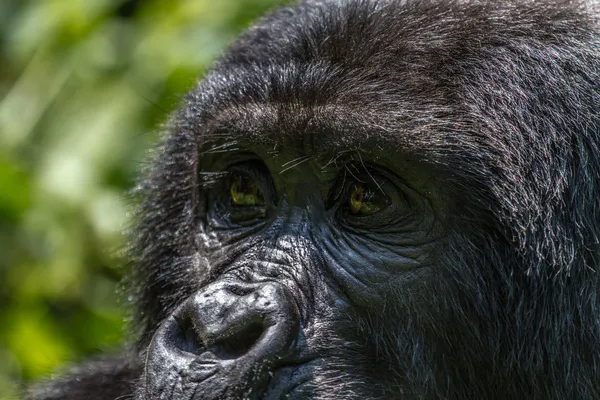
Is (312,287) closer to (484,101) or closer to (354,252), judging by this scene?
(354,252)

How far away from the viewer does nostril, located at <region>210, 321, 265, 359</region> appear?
307cm

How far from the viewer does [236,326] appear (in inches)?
121

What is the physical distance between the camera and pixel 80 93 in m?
6.63

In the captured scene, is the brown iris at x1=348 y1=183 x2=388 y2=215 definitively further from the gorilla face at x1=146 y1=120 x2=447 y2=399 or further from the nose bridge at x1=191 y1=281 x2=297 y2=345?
the nose bridge at x1=191 y1=281 x2=297 y2=345

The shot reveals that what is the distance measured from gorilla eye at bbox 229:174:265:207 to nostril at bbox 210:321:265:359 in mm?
679

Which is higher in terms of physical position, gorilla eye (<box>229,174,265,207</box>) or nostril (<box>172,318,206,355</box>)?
gorilla eye (<box>229,174,265,207</box>)

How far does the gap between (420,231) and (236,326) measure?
692mm

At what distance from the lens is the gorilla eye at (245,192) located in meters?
3.69

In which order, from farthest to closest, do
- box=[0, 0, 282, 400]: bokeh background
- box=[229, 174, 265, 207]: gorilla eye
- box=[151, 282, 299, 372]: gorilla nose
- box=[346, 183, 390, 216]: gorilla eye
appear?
box=[0, 0, 282, 400]: bokeh background → box=[229, 174, 265, 207]: gorilla eye → box=[346, 183, 390, 216]: gorilla eye → box=[151, 282, 299, 372]: gorilla nose

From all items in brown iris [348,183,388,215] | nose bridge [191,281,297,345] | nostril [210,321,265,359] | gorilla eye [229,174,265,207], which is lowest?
nostril [210,321,265,359]

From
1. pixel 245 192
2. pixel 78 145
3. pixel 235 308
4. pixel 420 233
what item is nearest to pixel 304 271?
pixel 235 308

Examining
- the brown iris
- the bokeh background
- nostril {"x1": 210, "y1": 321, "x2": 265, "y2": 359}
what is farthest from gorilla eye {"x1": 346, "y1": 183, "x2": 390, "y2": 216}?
the bokeh background

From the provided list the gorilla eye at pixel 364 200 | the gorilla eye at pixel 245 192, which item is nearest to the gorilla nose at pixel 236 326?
the gorilla eye at pixel 364 200

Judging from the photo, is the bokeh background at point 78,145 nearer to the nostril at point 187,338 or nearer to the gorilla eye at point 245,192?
the gorilla eye at point 245,192
